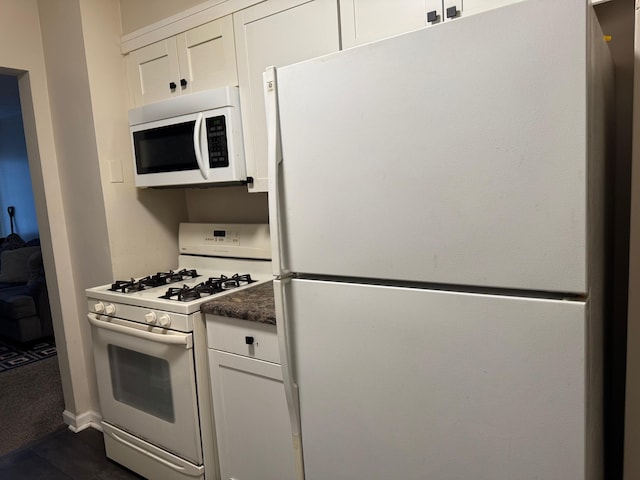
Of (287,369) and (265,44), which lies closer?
(287,369)

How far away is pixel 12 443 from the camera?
257cm

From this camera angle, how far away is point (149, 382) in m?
2.08

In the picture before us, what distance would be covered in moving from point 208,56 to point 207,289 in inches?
42.8

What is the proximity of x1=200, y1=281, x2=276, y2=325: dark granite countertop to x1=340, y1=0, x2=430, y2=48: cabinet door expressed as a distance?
3.40 feet

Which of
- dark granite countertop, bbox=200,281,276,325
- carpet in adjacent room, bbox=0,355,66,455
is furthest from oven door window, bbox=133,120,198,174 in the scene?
carpet in adjacent room, bbox=0,355,66,455

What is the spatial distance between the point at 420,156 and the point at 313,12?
41.3 inches

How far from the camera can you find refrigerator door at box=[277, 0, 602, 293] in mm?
834

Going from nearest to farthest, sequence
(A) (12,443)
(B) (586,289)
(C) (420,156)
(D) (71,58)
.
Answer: (B) (586,289), (C) (420,156), (D) (71,58), (A) (12,443)

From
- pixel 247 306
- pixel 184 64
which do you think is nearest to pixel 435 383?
pixel 247 306

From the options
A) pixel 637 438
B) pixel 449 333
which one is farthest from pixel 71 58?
pixel 637 438

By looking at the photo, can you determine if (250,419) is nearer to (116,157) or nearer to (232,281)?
(232,281)

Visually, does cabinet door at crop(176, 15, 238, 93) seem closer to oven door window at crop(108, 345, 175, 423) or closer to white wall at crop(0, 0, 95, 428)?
white wall at crop(0, 0, 95, 428)

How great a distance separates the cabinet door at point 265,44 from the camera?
1.73m

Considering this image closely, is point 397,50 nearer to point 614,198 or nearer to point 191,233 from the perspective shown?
point 614,198
